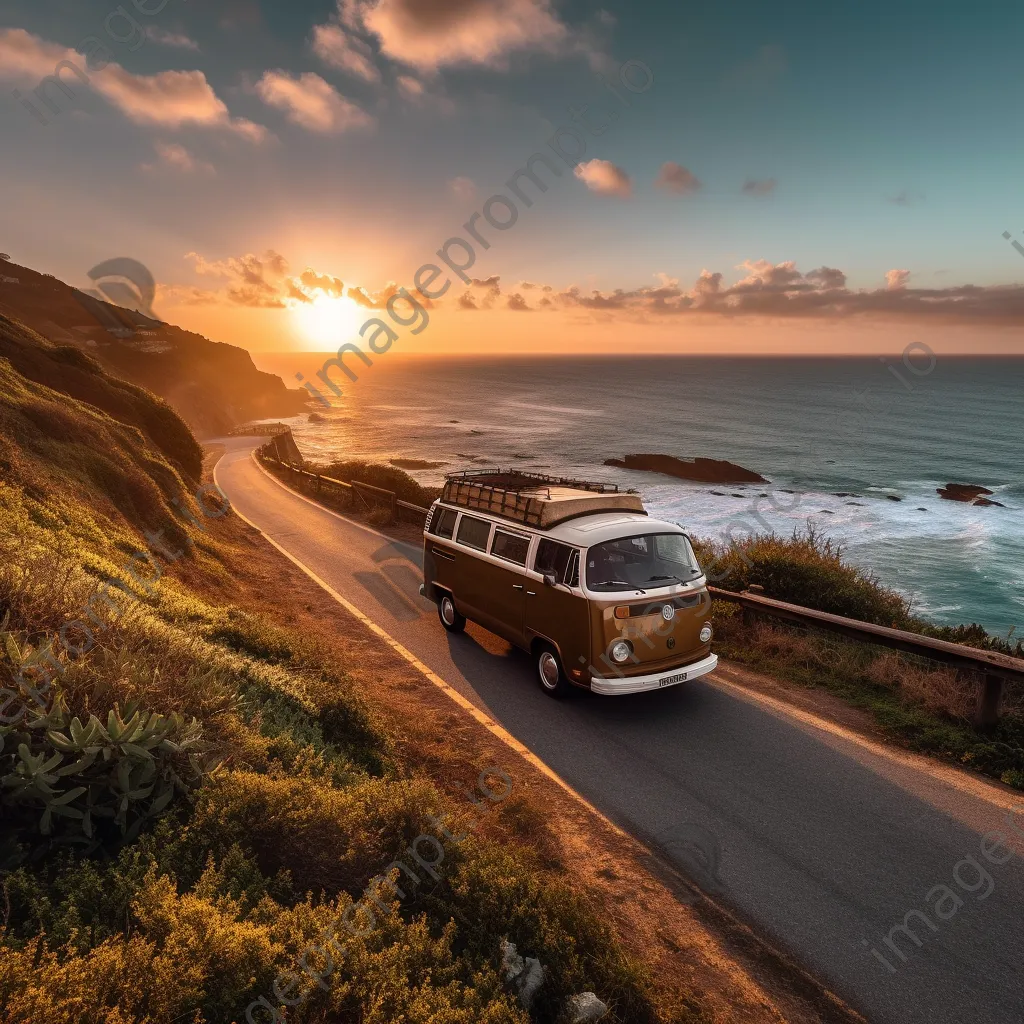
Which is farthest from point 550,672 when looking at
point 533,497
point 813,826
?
point 813,826

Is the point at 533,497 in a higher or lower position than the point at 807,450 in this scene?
higher

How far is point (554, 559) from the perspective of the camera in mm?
8289

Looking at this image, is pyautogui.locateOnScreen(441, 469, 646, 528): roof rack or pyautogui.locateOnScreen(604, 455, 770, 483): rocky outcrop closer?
pyautogui.locateOnScreen(441, 469, 646, 528): roof rack

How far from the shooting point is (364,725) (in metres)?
6.80

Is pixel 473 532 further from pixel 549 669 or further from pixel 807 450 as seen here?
pixel 807 450

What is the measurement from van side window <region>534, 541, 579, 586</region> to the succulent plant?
475 cm

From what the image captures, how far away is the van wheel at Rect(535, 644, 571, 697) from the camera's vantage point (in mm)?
8295

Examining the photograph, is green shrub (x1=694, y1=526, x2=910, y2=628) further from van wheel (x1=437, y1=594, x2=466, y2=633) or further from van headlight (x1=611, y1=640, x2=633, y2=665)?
van wheel (x1=437, y1=594, x2=466, y2=633)

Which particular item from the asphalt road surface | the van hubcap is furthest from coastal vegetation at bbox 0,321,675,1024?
the van hubcap

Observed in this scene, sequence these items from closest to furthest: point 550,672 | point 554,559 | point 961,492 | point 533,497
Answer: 1. point 554,559
2. point 550,672
3. point 533,497
4. point 961,492

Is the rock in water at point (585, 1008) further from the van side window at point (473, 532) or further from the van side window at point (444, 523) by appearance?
the van side window at point (444, 523)

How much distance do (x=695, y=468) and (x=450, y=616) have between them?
53.2m

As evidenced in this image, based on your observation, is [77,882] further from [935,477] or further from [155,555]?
[935,477]

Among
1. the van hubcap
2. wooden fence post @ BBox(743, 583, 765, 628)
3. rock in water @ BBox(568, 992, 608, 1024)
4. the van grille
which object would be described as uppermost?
the van grille
